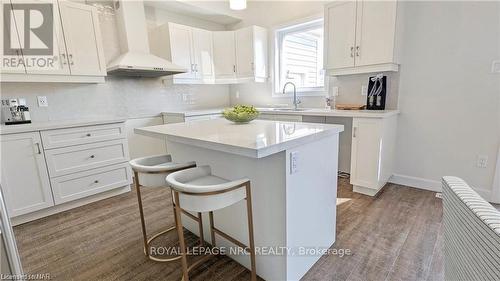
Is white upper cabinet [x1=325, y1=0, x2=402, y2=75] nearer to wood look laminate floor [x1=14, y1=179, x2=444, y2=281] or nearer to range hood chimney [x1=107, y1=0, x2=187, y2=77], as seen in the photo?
wood look laminate floor [x1=14, y1=179, x2=444, y2=281]

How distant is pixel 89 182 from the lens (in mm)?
2605

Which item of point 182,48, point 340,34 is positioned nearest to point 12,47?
point 182,48

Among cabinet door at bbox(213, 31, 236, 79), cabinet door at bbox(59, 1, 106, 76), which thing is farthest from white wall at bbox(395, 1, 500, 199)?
cabinet door at bbox(59, 1, 106, 76)

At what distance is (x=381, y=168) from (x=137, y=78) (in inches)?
133

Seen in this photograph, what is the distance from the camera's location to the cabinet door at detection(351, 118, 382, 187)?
2.43m

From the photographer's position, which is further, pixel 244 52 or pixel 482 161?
pixel 244 52

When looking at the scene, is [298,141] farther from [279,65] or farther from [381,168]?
[279,65]

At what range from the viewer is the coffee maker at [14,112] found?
2.35m

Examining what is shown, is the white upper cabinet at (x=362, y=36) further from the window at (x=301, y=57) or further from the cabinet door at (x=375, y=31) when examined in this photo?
the window at (x=301, y=57)

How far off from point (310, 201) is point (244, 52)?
117 inches

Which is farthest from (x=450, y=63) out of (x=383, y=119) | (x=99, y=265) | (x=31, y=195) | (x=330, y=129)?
(x=31, y=195)

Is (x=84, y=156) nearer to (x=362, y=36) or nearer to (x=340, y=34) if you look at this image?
(x=340, y=34)

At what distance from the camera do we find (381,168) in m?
2.55

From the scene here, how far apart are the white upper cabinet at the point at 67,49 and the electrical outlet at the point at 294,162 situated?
2.63 m
